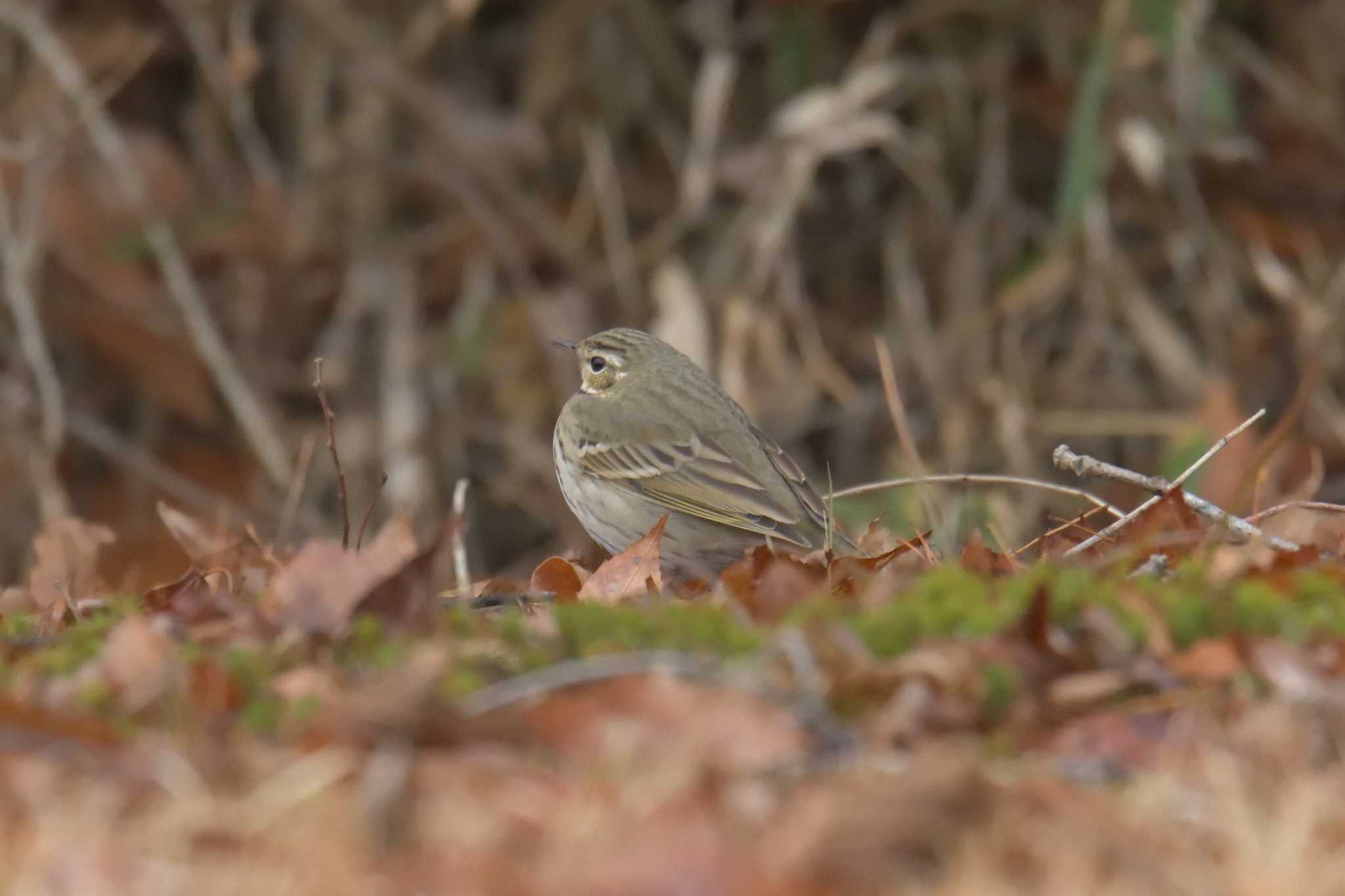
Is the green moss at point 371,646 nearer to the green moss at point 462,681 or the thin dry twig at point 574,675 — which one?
the green moss at point 462,681

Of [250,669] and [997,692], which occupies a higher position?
[250,669]

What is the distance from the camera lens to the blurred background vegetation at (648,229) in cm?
761

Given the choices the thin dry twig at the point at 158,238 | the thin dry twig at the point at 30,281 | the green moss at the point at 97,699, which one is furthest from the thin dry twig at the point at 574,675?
the thin dry twig at the point at 158,238

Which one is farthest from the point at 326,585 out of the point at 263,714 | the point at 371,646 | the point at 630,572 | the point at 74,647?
the point at 630,572

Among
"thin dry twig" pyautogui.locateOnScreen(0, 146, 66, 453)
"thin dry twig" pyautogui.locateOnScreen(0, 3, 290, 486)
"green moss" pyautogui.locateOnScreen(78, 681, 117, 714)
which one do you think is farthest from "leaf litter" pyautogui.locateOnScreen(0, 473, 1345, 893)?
"thin dry twig" pyautogui.locateOnScreen(0, 3, 290, 486)

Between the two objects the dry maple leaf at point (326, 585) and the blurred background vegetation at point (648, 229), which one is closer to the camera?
the dry maple leaf at point (326, 585)

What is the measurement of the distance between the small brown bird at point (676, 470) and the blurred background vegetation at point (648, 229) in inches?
52.4

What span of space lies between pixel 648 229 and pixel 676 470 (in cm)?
262

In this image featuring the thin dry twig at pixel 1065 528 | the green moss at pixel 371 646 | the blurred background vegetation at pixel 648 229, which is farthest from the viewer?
the blurred background vegetation at pixel 648 229

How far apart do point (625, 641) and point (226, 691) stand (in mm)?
612

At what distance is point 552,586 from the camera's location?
4.08 meters

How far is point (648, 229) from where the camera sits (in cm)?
812

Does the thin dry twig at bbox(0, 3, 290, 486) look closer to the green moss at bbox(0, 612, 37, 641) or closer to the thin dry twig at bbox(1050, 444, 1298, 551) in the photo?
the green moss at bbox(0, 612, 37, 641)

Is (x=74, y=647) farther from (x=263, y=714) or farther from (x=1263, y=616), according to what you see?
(x=1263, y=616)
